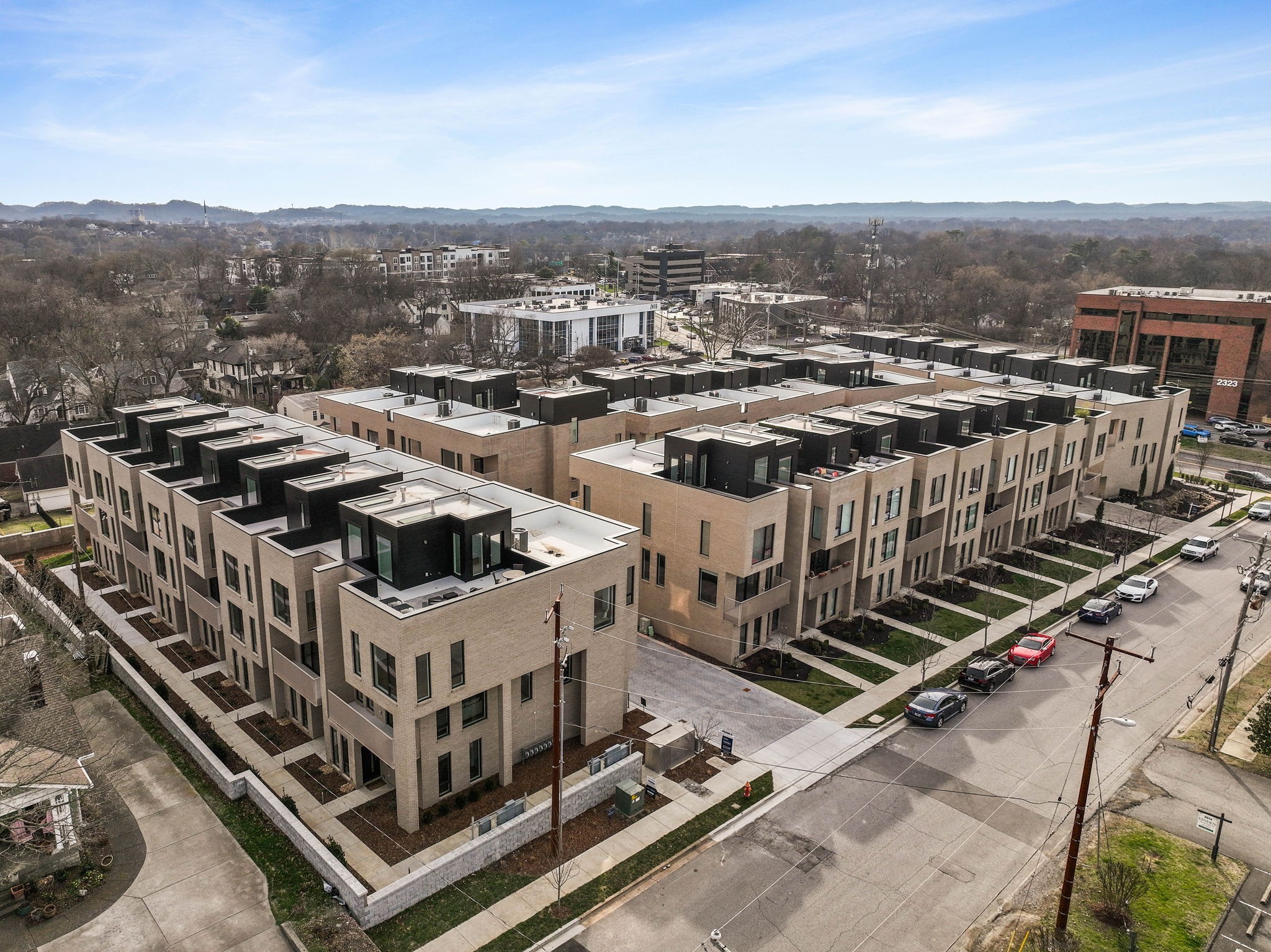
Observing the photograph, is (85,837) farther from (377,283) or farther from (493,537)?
(377,283)

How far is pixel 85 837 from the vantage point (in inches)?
1085

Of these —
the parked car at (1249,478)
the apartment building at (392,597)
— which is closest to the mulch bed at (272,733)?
the apartment building at (392,597)

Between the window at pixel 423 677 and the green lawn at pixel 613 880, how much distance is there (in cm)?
642

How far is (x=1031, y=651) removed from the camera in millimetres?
41469

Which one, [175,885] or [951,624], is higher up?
[951,624]

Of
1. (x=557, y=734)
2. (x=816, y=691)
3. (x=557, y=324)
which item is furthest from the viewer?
(x=557, y=324)

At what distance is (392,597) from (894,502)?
2887cm

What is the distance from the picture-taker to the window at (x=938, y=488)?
48.4m

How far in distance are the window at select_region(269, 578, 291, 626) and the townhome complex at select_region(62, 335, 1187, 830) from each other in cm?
12

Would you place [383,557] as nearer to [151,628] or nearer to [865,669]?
[151,628]

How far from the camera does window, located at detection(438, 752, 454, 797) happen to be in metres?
29.3

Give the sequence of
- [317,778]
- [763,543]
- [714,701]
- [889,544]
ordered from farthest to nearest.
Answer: [889,544] → [763,543] → [714,701] → [317,778]

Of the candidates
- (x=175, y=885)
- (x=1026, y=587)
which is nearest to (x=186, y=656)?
(x=175, y=885)

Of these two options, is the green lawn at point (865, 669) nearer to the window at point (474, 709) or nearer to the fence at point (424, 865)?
the fence at point (424, 865)
